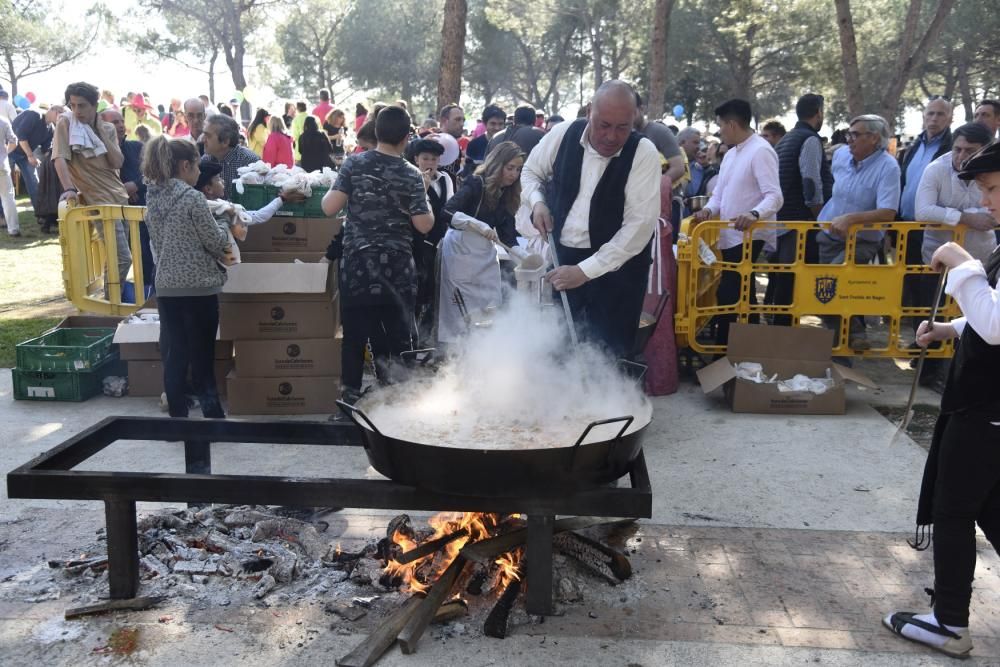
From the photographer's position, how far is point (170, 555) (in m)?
3.61

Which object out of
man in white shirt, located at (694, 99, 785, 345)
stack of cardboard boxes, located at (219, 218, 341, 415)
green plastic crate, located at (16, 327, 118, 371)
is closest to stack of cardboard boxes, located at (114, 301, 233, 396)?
green plastic crate, located at (16, 327, 118, 371)

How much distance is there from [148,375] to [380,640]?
3.98 metres

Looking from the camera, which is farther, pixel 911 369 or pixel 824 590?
pixel 911 369

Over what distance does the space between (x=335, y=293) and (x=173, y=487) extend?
3.14m

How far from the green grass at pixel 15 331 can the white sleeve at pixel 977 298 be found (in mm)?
6956

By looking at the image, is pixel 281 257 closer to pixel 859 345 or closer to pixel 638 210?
pixel 638 210

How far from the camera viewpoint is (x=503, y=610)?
3219 mm

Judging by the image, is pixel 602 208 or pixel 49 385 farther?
pixel 49 385

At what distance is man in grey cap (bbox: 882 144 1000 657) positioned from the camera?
8.98 ft

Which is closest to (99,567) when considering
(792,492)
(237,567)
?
(237,567)

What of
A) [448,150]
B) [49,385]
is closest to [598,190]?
[448,150]

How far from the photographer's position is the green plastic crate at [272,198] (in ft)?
20.0

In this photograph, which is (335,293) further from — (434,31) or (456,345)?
(434,31)

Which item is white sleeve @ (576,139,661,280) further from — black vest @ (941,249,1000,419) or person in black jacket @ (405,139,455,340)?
person in black jacket @ (405,139,455,340)
